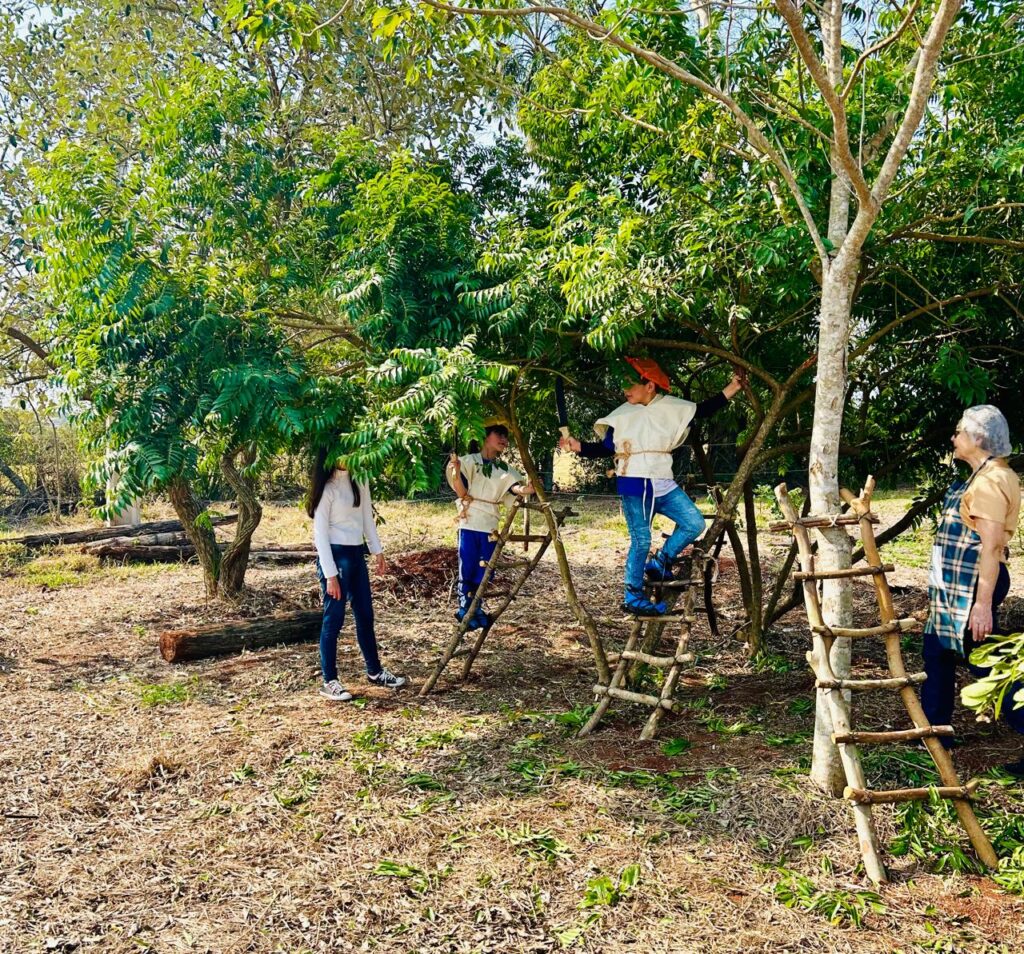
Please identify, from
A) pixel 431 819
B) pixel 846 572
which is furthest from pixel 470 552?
pixel 846 572

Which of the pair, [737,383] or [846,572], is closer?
[846,572]

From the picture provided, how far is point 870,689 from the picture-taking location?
12.9ft

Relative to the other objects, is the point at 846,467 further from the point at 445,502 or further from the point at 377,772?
the point at 445,502

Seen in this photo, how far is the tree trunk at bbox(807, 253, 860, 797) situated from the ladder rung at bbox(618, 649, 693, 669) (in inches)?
36.2

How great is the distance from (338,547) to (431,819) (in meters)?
2.28

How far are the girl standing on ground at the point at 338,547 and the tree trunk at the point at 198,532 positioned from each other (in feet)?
13.3

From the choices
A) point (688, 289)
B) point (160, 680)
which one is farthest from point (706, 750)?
point (160, 680)

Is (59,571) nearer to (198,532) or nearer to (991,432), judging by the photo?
(198,532)

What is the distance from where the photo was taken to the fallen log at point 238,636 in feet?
25.5

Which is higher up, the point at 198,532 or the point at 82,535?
the point at 198,532

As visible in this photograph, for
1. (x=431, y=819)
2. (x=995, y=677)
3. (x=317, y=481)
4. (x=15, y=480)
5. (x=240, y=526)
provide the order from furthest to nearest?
(x=15, y=480)
(x=240, y=526)
(x=317, y=481)
(x=431, y=819)
(x=995, y=677)

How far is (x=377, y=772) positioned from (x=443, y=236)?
3.41 m

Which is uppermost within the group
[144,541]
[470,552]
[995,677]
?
[995,677]

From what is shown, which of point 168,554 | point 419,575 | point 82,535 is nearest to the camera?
point 419,575
